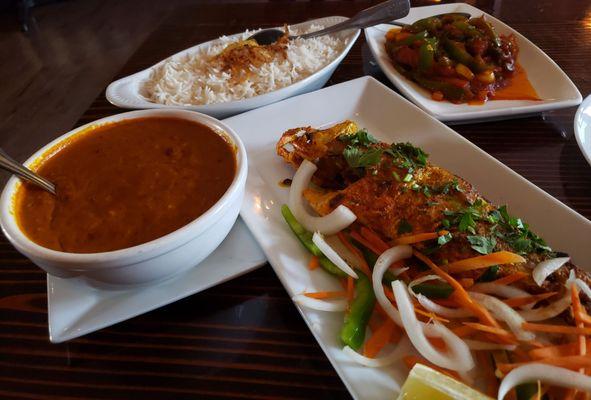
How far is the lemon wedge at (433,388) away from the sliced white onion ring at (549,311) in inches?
10.0

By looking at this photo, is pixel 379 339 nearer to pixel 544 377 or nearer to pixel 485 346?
pixel 485 346

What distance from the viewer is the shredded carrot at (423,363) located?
950mm

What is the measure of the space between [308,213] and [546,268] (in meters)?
0.70

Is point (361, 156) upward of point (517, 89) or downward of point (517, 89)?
upward

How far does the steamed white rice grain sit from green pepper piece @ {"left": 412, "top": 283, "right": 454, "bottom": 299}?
4.18 feet

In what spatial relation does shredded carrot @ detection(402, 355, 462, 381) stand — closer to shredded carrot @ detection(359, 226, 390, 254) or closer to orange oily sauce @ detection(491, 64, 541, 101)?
shredded carrot @ detection(359, 226, 390, 254)

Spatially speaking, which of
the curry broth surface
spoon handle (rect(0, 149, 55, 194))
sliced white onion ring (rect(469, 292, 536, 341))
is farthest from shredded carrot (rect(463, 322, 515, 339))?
spoon handle (rect(0, 149, 55, 194))

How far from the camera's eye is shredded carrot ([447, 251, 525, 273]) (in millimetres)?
1029

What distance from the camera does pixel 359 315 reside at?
1058 millimetres

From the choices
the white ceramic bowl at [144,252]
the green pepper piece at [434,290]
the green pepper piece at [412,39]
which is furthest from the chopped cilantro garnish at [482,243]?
the green pepper piece at [412,39]

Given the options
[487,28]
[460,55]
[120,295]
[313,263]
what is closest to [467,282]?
[313,263]

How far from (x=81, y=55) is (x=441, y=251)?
5.10 meters

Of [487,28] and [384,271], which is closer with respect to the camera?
Answer: [384,271]

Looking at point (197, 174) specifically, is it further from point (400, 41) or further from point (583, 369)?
point (400, 41)
